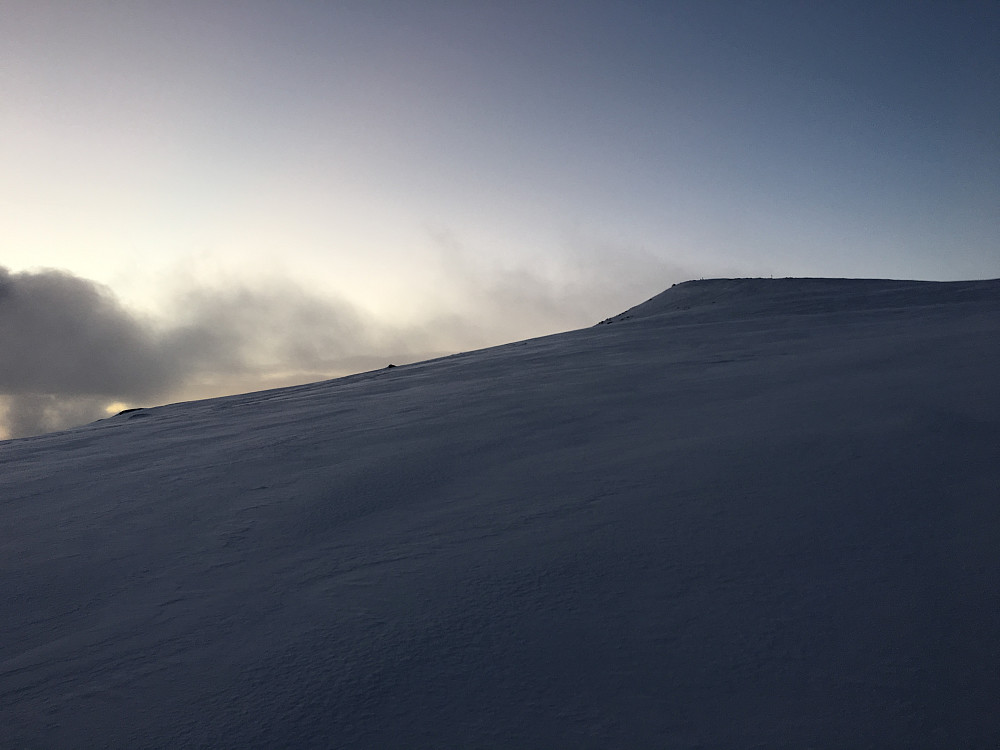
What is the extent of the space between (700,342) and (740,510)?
5683mm

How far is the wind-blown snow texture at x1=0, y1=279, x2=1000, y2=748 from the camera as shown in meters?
1.56

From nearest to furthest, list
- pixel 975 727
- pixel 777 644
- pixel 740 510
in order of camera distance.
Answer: pixel 975 727
pixel 777 644
pixel 740 510

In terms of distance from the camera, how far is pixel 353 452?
4.11 metres

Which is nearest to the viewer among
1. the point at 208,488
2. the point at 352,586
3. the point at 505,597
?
the point at 505,597

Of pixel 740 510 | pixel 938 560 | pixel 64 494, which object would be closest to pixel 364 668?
pixel 740 510

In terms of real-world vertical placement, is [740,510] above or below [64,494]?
below

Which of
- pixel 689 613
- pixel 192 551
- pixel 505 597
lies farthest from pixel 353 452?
pixel 689 613

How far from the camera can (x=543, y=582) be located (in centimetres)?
212

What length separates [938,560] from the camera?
81.0 inches

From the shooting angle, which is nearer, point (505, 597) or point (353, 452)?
point (505, 597)

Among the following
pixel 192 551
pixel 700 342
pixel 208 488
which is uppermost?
pixel 700 342

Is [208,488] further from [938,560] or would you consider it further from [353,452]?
[938,560]

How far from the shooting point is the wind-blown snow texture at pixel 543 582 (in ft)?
5.13

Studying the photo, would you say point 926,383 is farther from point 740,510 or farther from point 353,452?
point 353,452
